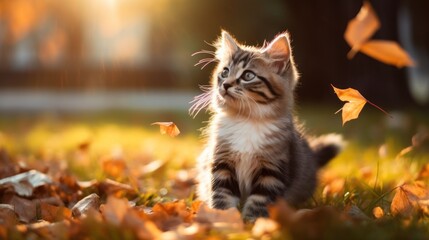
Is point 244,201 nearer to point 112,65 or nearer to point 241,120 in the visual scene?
point 241,120

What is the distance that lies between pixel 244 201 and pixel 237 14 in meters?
Answer: 9.50

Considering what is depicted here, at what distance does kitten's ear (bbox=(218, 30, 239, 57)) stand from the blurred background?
5.04 m

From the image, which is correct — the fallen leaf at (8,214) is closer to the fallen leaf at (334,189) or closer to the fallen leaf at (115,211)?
the fallen leaf at (115,211)

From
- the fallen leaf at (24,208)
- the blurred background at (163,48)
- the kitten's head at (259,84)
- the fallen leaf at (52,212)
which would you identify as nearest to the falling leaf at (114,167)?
the fallen leaf at (24,208)

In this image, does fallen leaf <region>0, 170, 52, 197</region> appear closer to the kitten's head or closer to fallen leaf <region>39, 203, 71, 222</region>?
fallen leaf <region>39, 203, 71, 222</region>

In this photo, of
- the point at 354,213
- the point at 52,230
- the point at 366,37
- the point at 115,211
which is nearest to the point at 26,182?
the point at 52,230

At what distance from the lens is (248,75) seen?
2.95 metres

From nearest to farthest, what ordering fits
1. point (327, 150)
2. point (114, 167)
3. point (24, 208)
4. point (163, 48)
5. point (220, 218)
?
point (220, 218) < point (24, 208) < point (327, 150) < point (114, 167) < point (163, 48)

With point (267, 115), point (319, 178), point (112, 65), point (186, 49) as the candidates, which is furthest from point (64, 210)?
point (112, 65)

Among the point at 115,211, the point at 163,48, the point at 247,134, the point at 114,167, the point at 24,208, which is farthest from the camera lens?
the point at 163,48

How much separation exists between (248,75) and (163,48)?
1842 cm

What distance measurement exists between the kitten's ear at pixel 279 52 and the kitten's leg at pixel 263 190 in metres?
0.59

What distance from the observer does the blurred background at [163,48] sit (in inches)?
371

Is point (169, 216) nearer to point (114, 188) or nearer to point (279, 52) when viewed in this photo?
point (114, 188)
